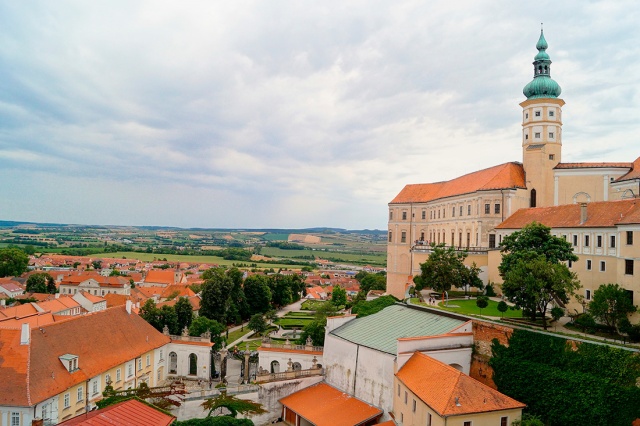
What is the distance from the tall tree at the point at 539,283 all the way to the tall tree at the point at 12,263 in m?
115

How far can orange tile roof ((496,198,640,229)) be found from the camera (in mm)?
32531

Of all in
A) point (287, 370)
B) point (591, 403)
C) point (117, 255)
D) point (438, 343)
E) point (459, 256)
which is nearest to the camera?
point (591, 403)

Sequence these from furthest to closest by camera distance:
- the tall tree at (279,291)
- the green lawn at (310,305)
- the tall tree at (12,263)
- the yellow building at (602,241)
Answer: the tall tree at (12,263) → the tall tree at (279,291) → the green lawn at (310,305) → the yellow building at (602,241)

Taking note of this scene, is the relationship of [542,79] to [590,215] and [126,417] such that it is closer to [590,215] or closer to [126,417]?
[590,215]

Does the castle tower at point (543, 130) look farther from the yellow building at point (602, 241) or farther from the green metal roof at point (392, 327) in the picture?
the green metal roof at point (392, 327)

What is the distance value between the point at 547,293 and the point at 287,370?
19.2m

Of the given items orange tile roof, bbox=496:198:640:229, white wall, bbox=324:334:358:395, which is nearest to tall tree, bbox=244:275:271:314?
white wall, bbox=324:334:358:395

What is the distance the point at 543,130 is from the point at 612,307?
1077 inches

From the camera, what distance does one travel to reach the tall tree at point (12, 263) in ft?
362

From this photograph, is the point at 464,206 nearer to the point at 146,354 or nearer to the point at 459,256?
the point at 459,256

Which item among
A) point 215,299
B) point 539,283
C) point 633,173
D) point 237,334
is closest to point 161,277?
point 215,299

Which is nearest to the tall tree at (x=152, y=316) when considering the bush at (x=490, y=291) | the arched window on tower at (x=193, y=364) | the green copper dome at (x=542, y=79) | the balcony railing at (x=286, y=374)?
the arched window on tower at (x=193, y=364)

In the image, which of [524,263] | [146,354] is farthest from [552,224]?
[146,354]

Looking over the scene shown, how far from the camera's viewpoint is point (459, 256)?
46.0 meters
